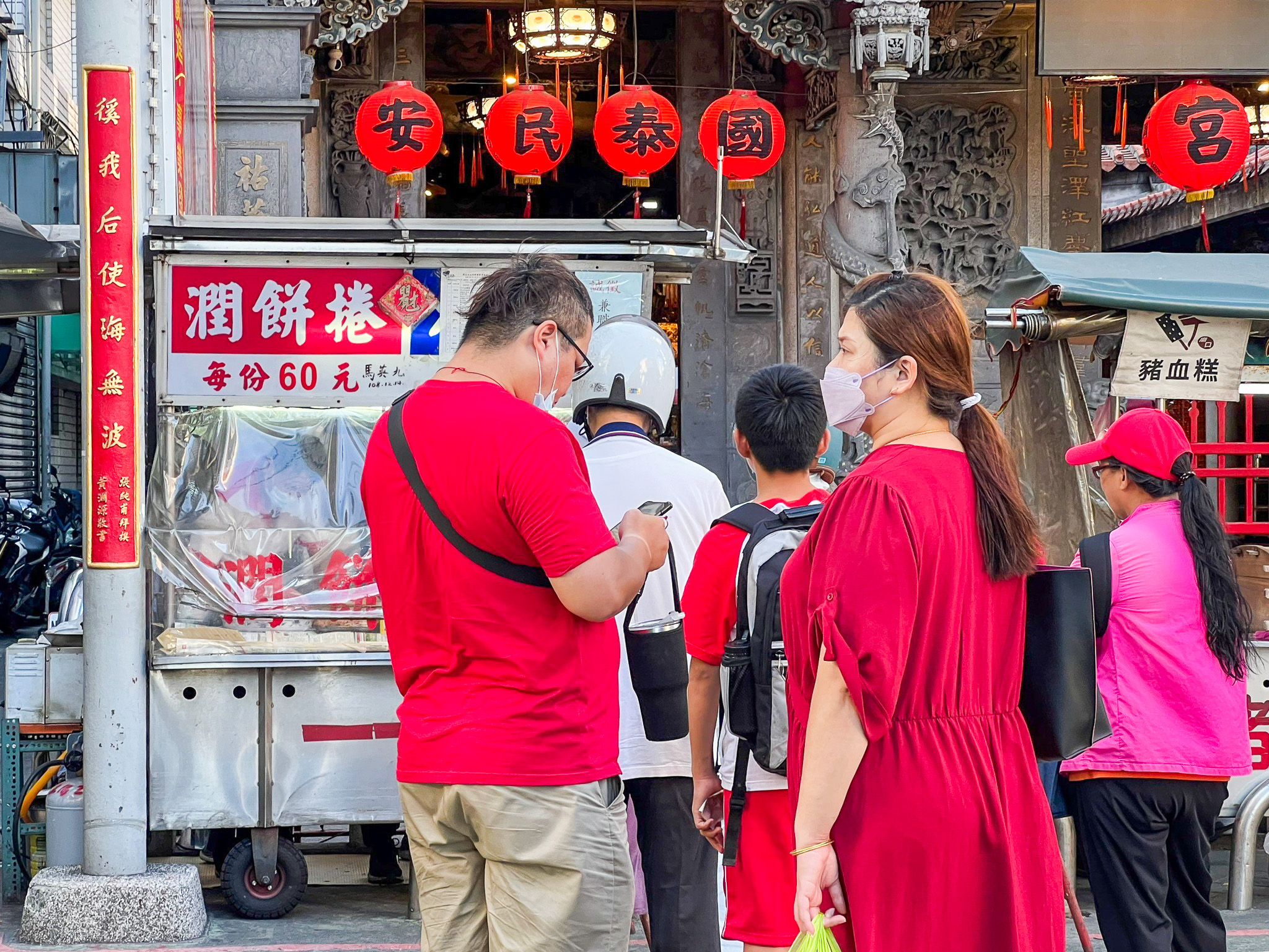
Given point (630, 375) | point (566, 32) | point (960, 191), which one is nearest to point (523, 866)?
point (630, 375)

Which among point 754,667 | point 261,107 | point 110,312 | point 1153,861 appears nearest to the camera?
point 754,667

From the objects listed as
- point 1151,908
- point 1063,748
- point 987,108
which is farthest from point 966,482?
point 987,108

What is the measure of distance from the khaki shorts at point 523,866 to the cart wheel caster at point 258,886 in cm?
313

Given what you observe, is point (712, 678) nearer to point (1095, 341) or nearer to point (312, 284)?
point (312, 284)

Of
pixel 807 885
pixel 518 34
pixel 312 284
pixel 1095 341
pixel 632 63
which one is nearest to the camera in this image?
pixel 807 885

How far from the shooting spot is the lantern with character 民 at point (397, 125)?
10.9 m

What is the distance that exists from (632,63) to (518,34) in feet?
4.93

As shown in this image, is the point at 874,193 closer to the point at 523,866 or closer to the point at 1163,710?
the point at 1163,710

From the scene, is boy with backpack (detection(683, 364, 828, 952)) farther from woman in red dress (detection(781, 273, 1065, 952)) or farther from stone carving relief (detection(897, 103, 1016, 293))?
stone carving relief (detection(897, 103, 1016, 293))

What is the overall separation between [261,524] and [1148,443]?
350 cm

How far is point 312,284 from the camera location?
6.14m

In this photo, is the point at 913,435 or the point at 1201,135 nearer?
the point at 913,435

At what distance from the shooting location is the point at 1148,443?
4531 millimetres

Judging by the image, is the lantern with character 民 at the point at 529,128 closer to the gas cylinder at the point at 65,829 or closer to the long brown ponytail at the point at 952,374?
the gas cylinder at the point at 65,829
